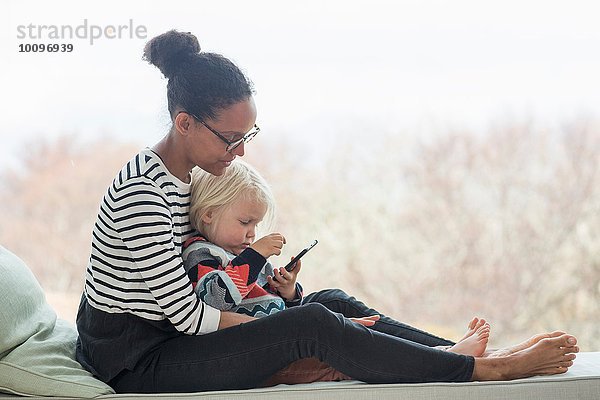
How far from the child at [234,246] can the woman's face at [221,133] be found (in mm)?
106

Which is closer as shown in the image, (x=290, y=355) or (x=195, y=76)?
(x=290, y=355)

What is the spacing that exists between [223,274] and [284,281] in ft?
0.92

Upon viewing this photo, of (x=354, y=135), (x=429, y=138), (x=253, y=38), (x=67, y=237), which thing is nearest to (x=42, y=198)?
(x=67, y=237)

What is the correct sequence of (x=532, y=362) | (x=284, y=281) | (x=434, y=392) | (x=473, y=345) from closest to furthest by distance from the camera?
(x=434, y=392) → (x=532, y=362) → (x=473, y=345) → (x=284, y=281)

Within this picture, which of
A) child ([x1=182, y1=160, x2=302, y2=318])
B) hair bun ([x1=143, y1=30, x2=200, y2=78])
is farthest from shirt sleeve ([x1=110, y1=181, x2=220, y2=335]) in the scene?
hair bun ([x1=143, y1=30, x2=200, y2=78])

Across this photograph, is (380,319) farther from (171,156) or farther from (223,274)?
(171,156)

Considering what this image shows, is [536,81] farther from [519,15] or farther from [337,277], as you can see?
[337,277]

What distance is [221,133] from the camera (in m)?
2.05

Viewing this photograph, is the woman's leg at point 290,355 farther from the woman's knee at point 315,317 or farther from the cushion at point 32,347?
the cushion at point 32,347

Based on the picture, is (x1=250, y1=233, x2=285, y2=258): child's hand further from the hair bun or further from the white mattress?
the hair bun

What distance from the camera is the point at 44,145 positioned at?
13.2 feet

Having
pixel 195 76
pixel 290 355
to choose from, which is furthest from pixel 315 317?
pixel 195 76

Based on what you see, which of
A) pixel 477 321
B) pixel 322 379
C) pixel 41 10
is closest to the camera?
pixel 322 379

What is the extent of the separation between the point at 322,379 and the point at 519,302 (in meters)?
2.32
